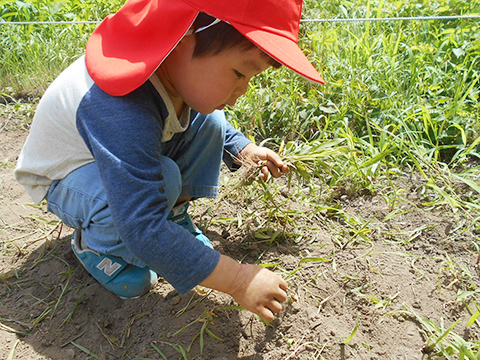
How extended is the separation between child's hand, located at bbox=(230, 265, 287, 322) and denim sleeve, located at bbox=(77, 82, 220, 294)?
4.1 inches

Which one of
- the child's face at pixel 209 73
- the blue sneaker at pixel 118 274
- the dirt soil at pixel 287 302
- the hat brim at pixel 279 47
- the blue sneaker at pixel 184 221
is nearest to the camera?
the hat brim at pixel 279 47

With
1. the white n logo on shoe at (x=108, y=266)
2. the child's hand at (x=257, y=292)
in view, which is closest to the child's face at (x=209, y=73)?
the child's hand at (x=257, y=292)

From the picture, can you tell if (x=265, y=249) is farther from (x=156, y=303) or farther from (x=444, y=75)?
(x=444, y=75)

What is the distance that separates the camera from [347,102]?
2342mm

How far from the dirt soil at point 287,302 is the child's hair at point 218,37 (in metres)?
0.81

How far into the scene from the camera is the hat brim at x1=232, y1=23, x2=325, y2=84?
1.23 metres

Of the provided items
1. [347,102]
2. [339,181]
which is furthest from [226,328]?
[347,102]

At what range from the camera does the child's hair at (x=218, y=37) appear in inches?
51.4

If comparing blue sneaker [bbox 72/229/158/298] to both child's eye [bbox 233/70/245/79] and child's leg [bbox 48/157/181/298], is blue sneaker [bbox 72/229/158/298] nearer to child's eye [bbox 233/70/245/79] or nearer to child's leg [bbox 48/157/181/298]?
child's leg [bbox 48/157/181/298]

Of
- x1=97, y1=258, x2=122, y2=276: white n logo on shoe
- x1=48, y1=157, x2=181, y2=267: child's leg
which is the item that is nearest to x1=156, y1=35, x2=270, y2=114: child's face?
x1=48, y1=157, x2=181, y2=267: child's leg

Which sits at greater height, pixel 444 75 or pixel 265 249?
pixel 444 75

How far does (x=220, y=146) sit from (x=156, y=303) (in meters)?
0.67

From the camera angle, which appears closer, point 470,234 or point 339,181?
point 470,234

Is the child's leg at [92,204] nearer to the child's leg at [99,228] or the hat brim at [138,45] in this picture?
the child's leg at [99,228]
